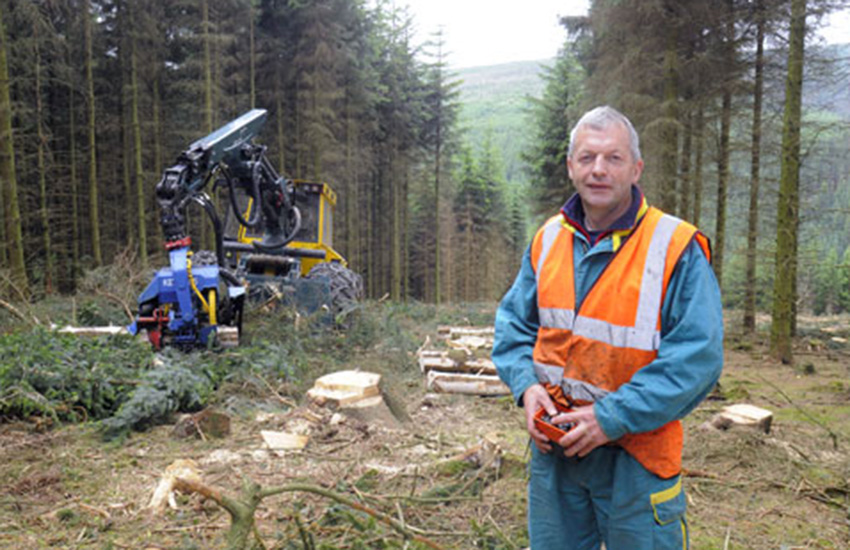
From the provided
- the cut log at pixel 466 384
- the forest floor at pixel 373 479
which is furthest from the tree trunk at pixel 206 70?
the forest floor at pixel 373 479

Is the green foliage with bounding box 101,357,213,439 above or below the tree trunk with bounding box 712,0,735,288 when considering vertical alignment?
below

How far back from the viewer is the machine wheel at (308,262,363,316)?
8203 mm

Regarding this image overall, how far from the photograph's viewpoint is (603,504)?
1.98 meters

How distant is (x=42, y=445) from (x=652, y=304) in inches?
174

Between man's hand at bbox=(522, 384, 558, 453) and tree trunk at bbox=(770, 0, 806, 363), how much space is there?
8.08m

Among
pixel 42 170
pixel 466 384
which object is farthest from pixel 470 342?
pixel 42 170

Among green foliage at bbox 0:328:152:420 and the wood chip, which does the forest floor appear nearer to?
the wood chip

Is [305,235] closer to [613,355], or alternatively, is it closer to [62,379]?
[62,379]

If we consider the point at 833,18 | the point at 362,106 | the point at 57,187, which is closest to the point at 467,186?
the point at 362,106

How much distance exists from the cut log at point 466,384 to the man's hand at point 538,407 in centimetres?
443

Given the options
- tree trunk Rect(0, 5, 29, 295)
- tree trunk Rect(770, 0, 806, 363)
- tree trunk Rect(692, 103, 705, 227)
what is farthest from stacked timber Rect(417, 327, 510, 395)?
tree trunk Rect(0, 5, 29, 295)

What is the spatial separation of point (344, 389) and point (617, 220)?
3739 millimetres

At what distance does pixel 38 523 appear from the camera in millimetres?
3178

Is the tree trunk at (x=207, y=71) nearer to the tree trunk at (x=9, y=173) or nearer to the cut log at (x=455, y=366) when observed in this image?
the tree trunk at (x=9, y=173)
